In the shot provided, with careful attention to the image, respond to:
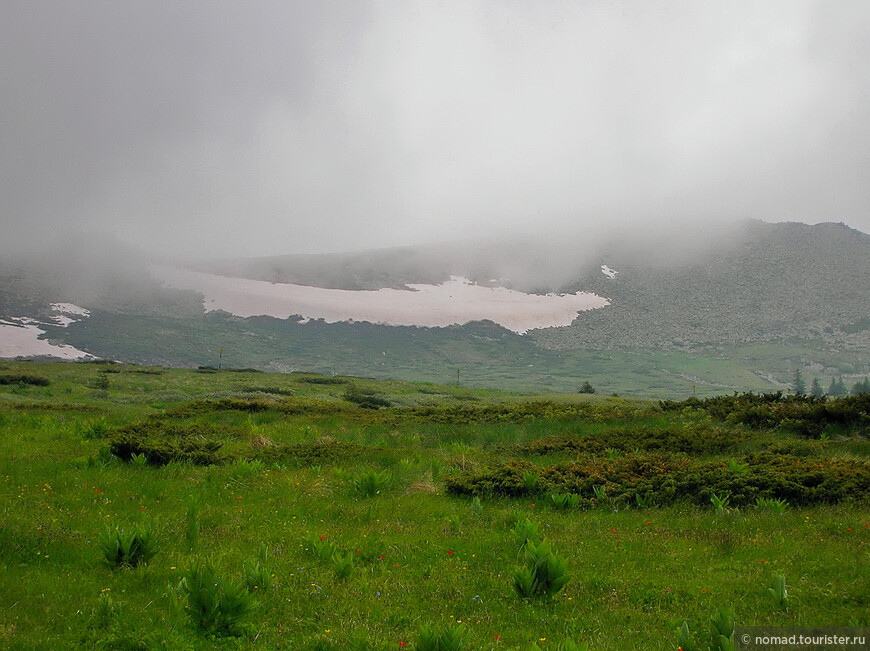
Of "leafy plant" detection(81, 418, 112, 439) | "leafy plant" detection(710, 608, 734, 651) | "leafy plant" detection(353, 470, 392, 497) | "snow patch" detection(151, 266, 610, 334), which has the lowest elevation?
"leafy plant" detection(81, 418, 112, 439)

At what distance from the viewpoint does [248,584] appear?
6.43 m

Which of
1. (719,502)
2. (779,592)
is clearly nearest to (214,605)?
(779,592)

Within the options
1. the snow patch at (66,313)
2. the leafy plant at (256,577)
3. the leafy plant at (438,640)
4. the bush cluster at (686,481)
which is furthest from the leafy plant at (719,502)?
the snow patch at (66,313)

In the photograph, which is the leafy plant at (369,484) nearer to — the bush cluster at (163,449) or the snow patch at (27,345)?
the bush cluster at (163,449)

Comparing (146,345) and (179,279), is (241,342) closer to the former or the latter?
(146,345)

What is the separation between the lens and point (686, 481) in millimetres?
10719

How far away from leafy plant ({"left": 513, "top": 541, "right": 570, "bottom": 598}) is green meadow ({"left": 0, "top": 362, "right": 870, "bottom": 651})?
0.02 metres

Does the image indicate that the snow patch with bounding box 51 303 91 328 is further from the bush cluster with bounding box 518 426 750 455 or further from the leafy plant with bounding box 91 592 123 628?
the leafy plant with bounding box 91 592 123 628

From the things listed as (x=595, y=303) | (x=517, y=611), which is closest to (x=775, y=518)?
(x=517, y=611)

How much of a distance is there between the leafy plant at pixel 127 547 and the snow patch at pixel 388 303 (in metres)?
166

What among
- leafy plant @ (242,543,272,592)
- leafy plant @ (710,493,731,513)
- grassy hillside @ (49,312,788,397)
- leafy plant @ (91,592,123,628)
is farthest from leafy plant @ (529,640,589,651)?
grassy hillside @ (49,312,788,397)

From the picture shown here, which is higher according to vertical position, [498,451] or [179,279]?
[179,279]

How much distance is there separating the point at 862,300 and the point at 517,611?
222 metres

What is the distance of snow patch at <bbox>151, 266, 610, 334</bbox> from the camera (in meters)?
175
